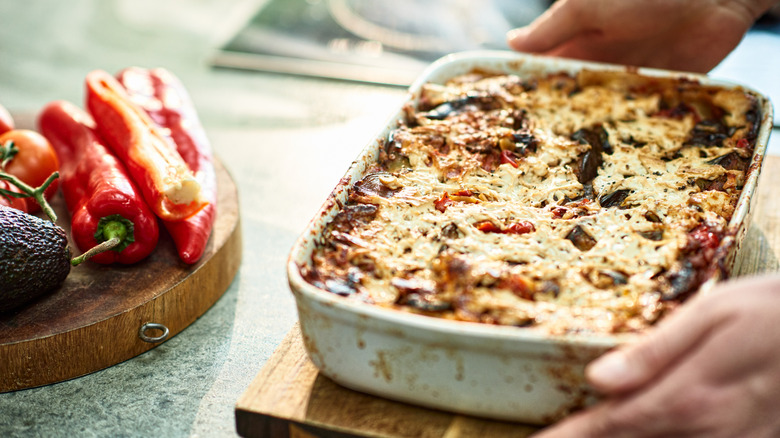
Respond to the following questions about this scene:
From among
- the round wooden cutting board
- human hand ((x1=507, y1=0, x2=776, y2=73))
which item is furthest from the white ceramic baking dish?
human hand ((x1=507, y1=0, x2=776, y2=73))

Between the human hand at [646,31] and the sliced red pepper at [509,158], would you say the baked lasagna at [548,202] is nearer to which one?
the sliced red pepper at [509,158]

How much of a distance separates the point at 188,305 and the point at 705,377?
156 centimetres

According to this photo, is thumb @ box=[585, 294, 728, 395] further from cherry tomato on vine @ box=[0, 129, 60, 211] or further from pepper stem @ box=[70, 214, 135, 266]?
cherry tomato on vine @ box=[0, 129, 60, 211]

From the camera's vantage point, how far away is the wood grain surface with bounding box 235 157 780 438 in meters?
1.66

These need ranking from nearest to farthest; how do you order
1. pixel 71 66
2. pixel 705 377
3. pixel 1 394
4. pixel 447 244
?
pixel 705 377 < pixel 447 244 < pixel 1 394 < pixel 71 66

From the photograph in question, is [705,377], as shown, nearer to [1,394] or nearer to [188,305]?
[188,305]

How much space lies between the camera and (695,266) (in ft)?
5.65

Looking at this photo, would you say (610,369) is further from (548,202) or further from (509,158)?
(509,158)

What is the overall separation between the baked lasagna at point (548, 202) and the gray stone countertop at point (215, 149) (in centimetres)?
37

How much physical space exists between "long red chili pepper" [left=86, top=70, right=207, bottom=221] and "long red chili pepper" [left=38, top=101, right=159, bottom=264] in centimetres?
5

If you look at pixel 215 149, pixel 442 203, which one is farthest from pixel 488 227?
pixel 215 149

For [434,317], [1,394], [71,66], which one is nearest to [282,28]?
[71,66]

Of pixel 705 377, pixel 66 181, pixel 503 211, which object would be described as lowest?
pixel 66 181

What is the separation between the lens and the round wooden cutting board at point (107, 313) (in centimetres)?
202
